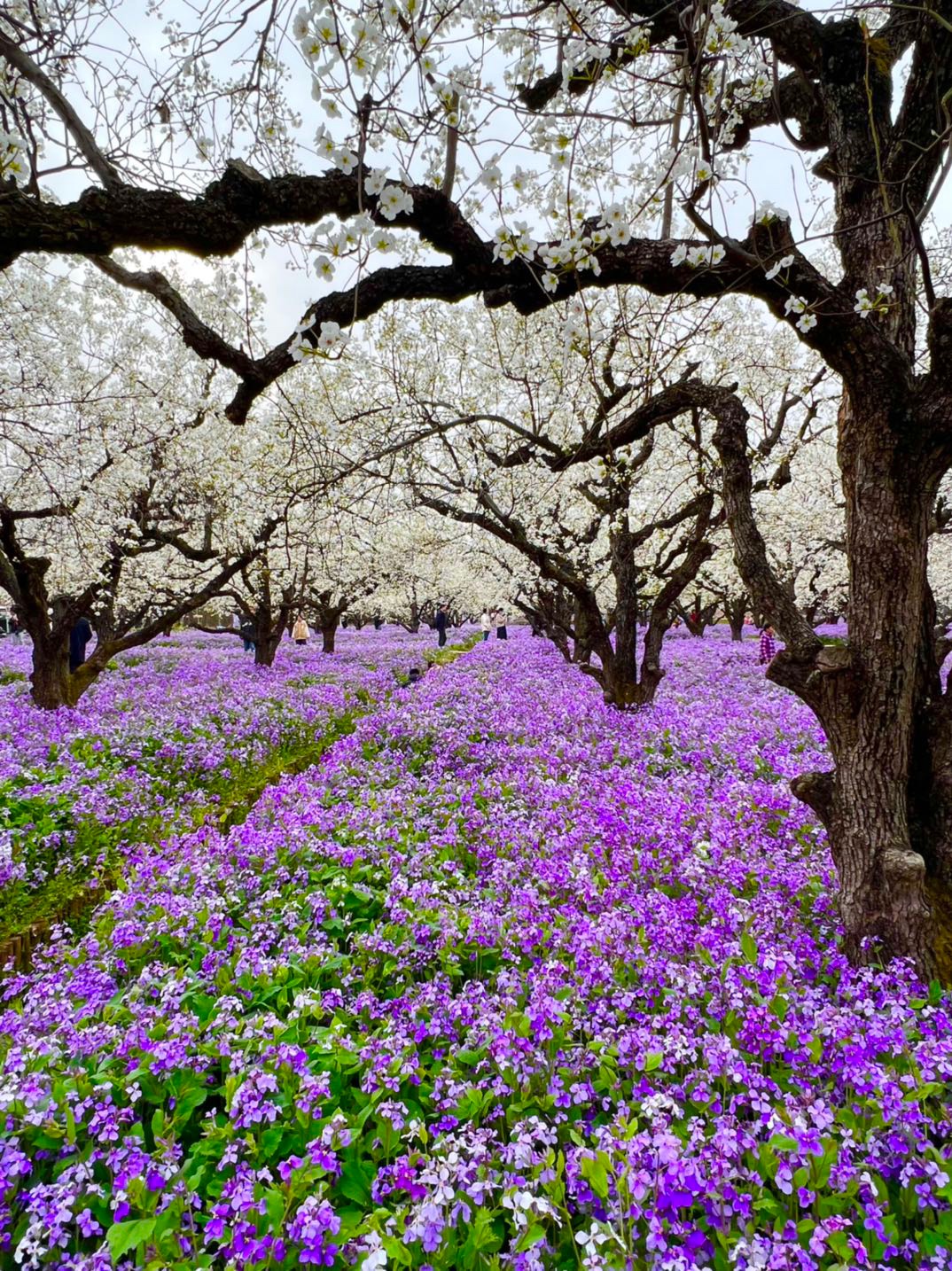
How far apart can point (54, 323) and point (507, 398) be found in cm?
1161

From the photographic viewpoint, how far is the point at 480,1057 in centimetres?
378

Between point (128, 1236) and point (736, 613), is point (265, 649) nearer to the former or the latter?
point (128, 1236)

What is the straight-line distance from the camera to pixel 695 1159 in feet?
9.13

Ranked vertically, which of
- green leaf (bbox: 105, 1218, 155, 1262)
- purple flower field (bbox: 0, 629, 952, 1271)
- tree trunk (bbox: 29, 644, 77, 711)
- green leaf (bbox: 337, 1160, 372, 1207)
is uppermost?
tree trunk (bbox: 29, 644, 77, 711)

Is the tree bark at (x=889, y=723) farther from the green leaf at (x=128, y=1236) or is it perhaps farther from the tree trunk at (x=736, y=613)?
the tree trunk at (x=736, y=613)

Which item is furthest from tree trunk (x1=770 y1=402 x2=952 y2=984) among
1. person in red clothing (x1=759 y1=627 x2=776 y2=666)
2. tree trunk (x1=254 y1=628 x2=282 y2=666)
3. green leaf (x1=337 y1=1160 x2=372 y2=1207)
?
tree trunk (x1=254 y1=628 x2=282 y2=666)

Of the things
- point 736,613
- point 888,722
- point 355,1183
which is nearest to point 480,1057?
point 355,1183

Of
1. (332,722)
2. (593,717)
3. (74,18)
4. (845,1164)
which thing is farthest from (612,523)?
(845,1164)

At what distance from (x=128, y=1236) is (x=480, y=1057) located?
1.81 m

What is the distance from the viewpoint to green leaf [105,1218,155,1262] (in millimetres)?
2695

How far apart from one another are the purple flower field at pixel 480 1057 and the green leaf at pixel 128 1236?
0.04 feet

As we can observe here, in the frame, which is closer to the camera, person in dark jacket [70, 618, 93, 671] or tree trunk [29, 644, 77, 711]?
tree trunk [29, 644, 77, 711]

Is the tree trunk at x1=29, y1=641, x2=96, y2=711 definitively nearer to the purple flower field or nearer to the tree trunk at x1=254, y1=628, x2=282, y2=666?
the purple flower field

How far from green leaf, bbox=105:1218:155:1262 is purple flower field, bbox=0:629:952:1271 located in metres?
0.01
